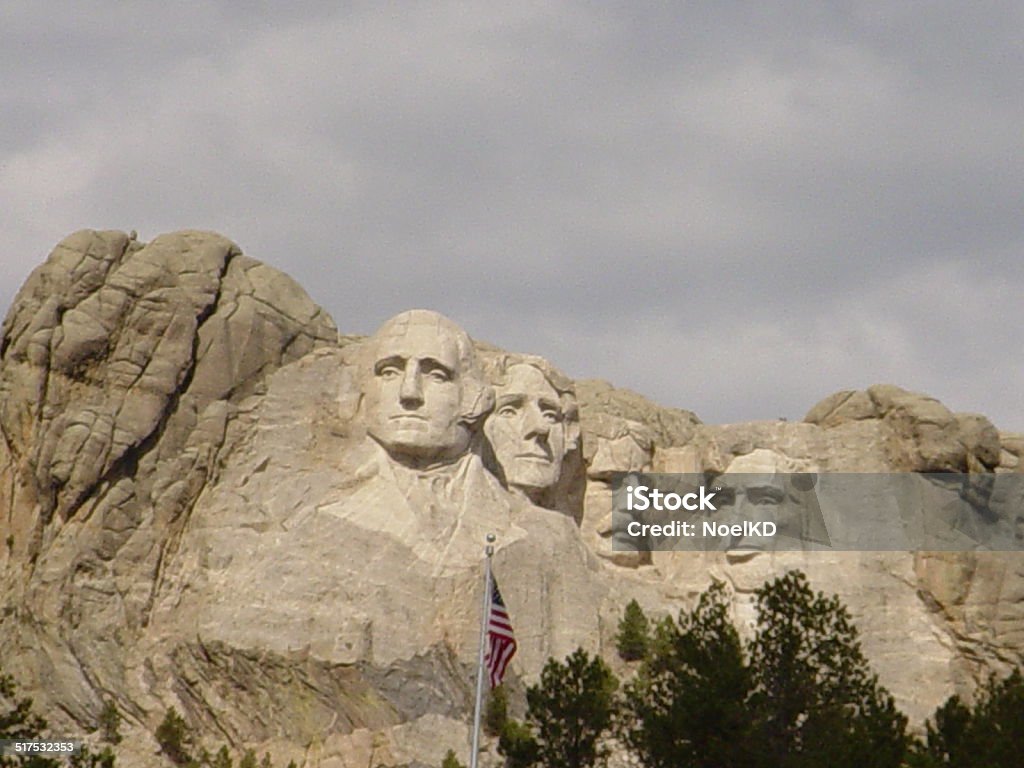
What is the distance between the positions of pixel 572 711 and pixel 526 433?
6710mm

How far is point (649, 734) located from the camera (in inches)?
1468

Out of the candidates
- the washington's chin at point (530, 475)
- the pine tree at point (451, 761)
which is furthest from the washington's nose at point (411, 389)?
the pine tree at point (451, 761)

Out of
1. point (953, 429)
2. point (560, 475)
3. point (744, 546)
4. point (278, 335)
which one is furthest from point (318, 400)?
point (953, 429)

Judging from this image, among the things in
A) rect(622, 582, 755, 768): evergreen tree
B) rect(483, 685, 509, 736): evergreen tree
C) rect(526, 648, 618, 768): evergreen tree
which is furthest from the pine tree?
rect(622, 582, 755, 768): evergreen tree

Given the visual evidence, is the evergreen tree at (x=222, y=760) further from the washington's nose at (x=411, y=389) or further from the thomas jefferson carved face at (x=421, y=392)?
the washington's nose at (x=411, y=389)

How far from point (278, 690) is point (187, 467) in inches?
150

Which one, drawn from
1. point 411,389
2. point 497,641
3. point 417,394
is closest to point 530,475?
point 417,394

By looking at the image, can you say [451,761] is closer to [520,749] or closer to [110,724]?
[520,749]

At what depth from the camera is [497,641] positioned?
37375mm

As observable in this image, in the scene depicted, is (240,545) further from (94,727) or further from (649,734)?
(649,734)

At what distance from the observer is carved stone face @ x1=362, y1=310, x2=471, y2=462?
4228cm

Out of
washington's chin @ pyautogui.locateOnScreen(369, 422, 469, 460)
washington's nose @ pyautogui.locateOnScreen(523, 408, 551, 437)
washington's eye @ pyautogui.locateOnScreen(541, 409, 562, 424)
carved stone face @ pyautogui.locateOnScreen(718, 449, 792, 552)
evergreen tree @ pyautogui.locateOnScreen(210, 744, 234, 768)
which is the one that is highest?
washington's eye @ pyautogui.locateOnScreen(541, 409, 562, 424)

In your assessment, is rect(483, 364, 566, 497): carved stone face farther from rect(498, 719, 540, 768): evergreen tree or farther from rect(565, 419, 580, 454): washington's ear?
rect(498, 719, 540, 768): evergreen tree

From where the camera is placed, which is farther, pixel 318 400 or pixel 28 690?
pixel 318 400
